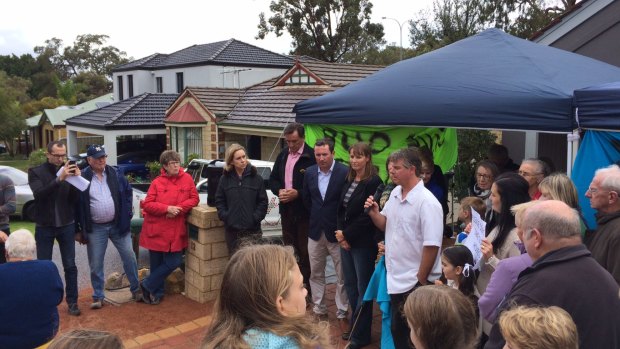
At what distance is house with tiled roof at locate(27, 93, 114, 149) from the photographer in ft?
116

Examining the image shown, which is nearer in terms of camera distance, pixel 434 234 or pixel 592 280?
pixel 592 280

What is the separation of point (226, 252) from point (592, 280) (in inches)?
163

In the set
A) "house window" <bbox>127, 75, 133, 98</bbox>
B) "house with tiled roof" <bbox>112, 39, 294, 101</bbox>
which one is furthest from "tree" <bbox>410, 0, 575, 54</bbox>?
"house window" <bbox>127, 75, 133, 98</bbox>

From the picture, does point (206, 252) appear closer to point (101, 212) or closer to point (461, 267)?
point (101, 212)

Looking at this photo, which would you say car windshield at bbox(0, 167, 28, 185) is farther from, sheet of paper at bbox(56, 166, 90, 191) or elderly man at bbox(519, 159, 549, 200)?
elderly man at bbox(519, 159, 549, 200)

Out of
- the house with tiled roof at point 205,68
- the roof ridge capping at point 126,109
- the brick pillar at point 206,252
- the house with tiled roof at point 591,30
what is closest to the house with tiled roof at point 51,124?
the house with tiled roof at point 205,68

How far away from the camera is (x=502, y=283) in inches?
109

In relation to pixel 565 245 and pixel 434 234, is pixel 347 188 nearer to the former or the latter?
pixel 434 234

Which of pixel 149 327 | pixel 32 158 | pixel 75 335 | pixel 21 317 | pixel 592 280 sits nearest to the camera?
pixel 75 335

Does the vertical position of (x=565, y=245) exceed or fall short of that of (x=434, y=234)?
it exceeds it

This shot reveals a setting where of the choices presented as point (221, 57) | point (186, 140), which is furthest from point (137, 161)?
point (221, 57)

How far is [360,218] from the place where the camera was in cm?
439

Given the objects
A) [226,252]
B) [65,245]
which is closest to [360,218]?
[226,252]

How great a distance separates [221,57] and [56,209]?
2515cm
